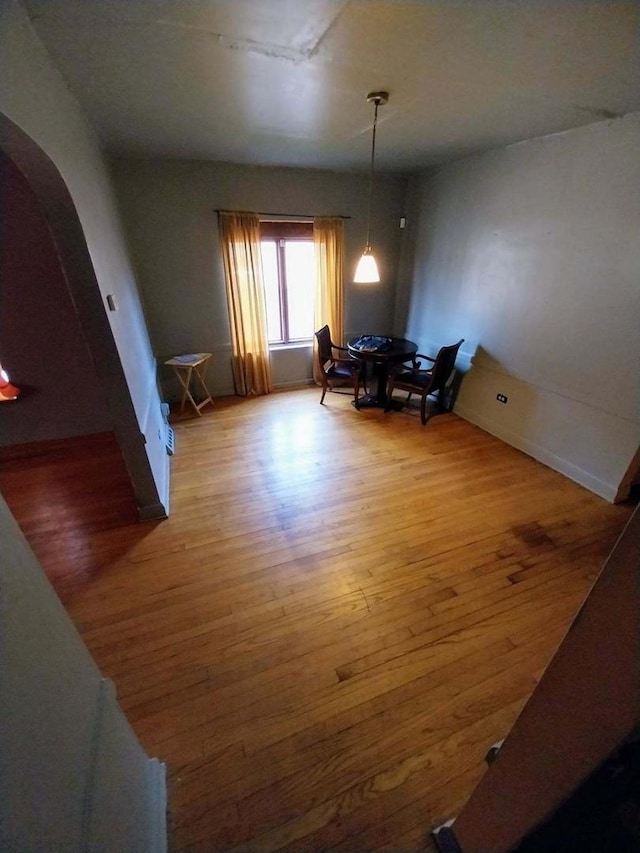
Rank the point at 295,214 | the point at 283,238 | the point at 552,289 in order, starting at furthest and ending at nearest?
the point at 283,238 → the point at 295,214 → the point at 552,289

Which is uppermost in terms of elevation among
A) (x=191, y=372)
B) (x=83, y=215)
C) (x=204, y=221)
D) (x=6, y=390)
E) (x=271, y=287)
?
(x=204, y=221)

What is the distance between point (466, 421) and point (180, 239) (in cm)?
374

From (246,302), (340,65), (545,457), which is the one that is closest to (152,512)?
(246,302)

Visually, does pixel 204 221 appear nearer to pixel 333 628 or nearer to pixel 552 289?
pixel 552 289

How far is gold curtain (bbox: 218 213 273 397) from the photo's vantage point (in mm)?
3719

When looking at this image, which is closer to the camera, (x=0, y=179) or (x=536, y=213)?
(x=0, y=179)

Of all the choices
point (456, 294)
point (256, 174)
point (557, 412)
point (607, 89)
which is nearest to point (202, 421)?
point (256, 174)

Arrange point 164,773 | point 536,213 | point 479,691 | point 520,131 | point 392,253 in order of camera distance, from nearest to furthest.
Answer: point 164,773 < point 479,691 < point 520,131 < point 536,213 < point 392,253

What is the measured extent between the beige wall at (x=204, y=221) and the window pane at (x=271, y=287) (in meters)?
0.34

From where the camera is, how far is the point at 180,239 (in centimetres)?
363

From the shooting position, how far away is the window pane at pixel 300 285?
4180mm

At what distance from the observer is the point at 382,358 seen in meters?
3.57

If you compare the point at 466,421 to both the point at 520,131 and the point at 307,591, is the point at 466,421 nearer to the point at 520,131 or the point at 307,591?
the point at 520,131

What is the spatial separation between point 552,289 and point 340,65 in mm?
2200
